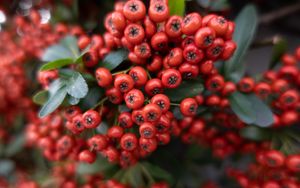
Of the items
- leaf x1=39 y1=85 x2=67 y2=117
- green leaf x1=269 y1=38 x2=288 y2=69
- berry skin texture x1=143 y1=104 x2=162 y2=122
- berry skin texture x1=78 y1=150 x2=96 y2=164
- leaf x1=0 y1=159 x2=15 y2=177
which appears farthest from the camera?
leaf x1=0 y1=159 x2=15 y2=177

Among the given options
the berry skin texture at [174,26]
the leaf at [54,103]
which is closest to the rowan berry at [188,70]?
the berry skin texture at [174,26]

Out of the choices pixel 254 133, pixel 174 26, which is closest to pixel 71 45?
pixel 174 26

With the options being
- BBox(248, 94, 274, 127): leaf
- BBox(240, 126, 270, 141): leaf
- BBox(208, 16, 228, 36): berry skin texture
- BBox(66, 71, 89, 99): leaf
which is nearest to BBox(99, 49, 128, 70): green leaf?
BBox(66, 71, 89, 99): leaf

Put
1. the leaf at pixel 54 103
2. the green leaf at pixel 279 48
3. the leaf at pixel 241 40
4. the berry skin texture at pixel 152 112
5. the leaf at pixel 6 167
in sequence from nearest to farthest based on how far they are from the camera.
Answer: the berry skin texture at pixel 152 112, the leaf at pixel 54 103, the leaf at pixel 241 40, the green leaf at pixel 279 48, the leaf at pixel 6 167

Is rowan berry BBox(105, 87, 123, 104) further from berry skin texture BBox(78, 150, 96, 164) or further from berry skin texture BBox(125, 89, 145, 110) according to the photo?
berry skin texture BBox(78, 150, 96, 164)

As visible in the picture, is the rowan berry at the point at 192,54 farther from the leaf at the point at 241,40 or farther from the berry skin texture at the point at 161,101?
the leaf at the point at 241,40

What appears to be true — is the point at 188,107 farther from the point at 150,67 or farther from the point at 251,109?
the point at 251,109
